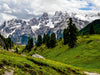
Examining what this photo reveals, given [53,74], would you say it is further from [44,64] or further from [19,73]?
[19,73]

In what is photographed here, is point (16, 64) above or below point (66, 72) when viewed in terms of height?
above

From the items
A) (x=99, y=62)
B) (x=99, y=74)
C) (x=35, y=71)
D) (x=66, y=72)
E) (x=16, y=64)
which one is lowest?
Answer: (x=99, y=62)

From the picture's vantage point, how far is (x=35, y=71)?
685 inches

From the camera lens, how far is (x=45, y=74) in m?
17.9

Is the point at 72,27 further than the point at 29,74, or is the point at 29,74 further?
the point at 72,27

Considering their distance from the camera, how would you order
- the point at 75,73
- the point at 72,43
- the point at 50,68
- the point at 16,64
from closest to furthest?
the point at 16,64, the point at 50,68, the point at 75,73, the point at 72,43

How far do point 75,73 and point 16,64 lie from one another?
1094 cm

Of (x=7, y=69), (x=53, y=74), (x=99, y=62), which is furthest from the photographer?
(x=99, y=62)

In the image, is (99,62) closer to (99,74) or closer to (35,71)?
(99,74)

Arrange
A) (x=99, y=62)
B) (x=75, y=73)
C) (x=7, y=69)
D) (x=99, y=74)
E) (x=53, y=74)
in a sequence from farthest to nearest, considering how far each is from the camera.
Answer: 1. (x=99, y=62)
2. (x=99, y=74)
3. (x=75, y=73)
4. (x=53, y=74)
5. (x=7, y=69)

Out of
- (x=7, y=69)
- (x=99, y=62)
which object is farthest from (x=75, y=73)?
(x=99, y=62)

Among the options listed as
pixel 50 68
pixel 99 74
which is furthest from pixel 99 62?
pixel 50 68

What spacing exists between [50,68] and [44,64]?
1.42m

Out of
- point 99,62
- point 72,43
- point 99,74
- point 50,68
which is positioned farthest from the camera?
point 72,43
